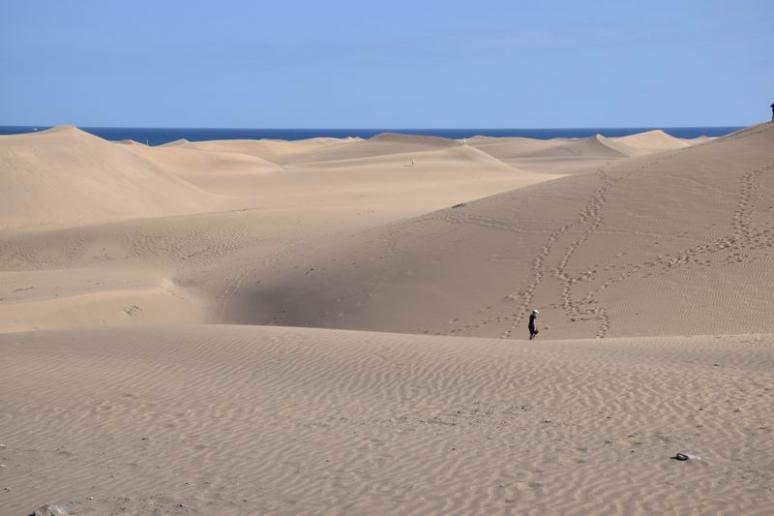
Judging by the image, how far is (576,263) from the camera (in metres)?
20.3

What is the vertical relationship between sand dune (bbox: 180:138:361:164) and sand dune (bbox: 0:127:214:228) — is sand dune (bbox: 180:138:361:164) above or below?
above

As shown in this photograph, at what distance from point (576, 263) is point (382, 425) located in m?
12.3

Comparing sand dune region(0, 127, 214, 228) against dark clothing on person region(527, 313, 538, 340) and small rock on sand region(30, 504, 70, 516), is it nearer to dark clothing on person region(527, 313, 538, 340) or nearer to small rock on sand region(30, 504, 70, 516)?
dark clothing on person region(527, 313, 538, 340)

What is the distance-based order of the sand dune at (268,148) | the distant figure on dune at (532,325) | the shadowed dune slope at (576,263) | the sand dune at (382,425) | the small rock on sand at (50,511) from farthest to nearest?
1. the sand dune at (268,148)
2. the shadowed dune slope at (576,263)
3. the distant figure on dune at (532,325)
4. the sand dune at (382,425)
5. the small rock on sand at (50,511)

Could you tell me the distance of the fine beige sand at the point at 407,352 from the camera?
7160mm

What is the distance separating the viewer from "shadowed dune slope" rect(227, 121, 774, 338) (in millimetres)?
17609

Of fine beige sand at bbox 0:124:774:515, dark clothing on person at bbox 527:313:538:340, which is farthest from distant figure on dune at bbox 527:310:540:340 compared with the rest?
fine beige sand at bbox 0:124:774:515

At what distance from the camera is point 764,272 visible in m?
18.0

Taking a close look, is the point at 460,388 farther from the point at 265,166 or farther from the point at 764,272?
the point at 265,166

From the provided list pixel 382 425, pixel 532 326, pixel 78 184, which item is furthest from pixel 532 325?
pixel 78 184

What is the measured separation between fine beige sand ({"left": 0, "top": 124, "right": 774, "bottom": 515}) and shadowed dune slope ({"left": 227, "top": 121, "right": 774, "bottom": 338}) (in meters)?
0.08

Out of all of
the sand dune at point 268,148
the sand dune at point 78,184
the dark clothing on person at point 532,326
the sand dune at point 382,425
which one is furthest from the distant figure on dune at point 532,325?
the sand dune at point 268,148

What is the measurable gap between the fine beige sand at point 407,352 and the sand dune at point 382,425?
0.04 m

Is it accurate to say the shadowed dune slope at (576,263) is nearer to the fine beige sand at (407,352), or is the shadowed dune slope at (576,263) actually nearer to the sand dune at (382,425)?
the fine beige sand at (407,352)
